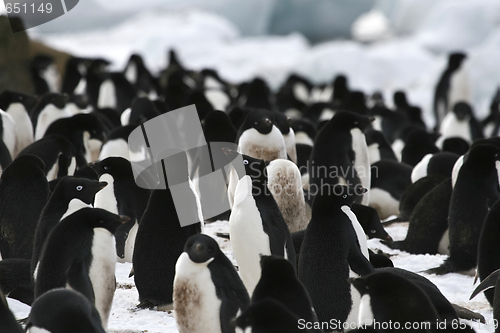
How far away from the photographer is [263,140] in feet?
17.3

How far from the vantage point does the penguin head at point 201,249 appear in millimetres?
2900

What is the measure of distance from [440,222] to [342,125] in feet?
4.03

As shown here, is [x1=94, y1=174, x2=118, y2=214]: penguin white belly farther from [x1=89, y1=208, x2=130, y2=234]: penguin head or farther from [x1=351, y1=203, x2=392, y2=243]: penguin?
[x1=351, y1=203, x2=392, y2=243]: penguin

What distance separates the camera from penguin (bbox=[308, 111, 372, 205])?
18.2ft

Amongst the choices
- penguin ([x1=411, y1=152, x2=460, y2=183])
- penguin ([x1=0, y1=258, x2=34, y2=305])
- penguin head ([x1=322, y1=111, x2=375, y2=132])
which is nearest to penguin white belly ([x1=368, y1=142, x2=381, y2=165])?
penguin ([x1=411, y1=152, x2=460, y2=183])

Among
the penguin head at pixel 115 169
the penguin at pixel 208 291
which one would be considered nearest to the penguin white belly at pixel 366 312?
the penguin at pixel 208 291

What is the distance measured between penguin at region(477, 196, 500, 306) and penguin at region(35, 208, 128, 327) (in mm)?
2103

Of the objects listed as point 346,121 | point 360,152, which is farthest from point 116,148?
point 360,152

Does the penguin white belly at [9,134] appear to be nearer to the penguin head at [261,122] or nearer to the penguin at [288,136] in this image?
the penguin head at [261,122]

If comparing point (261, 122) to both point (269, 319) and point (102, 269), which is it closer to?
point (102, 269)

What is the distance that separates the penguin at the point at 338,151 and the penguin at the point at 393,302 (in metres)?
2.86

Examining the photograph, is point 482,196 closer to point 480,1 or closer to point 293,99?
point 293,99

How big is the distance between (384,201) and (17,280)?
390 centimetres

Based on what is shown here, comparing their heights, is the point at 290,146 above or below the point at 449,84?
below
